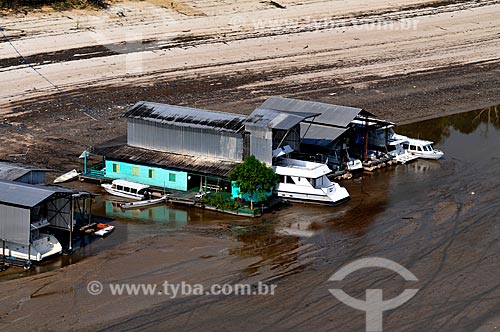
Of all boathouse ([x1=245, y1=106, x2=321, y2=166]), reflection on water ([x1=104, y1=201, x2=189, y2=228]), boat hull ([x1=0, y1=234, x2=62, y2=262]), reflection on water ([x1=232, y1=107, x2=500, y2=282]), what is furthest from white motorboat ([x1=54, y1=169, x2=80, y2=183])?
reflection on water ([x1=232, y1=107, x2=500, y2=282])

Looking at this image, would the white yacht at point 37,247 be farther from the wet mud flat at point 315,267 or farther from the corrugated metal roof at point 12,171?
the corrugated metal roof at point 12,171

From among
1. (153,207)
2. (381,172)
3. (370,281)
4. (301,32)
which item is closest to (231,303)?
(370,281)

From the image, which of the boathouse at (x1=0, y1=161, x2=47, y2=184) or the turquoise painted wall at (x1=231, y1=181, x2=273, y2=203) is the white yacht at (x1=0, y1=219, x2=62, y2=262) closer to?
the boathouse at (x1=0, y1=161, x2=47, y2=184)

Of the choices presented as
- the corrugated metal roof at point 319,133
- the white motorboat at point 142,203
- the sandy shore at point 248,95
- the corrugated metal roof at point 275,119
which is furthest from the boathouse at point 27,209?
the corrugated metal roof at point 319,133

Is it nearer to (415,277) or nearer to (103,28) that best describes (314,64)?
(103,28)

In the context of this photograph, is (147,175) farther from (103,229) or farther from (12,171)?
(12,171)
